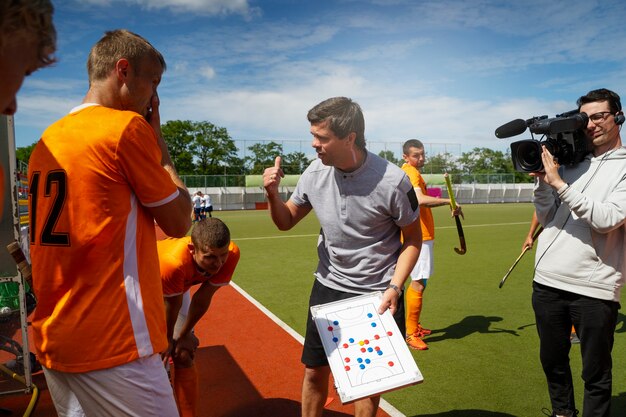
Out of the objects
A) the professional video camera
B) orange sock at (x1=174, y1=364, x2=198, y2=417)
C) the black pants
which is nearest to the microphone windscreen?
the professional video camera

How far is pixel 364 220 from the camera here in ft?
9.18

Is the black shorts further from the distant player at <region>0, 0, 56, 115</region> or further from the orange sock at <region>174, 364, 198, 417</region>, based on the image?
the distant player at <region>0, 0, 56, 115</region>

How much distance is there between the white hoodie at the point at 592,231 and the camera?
2762 mm

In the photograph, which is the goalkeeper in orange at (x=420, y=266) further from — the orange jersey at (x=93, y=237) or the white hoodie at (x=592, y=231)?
the orange jersey at (x=93, y=237)

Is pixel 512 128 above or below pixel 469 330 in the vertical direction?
above

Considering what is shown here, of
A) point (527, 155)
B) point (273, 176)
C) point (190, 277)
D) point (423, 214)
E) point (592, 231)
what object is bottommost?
point (190, 277)

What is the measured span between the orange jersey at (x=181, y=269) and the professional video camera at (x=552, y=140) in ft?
6.90

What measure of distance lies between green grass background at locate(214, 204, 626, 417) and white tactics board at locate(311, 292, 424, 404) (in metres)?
1.48

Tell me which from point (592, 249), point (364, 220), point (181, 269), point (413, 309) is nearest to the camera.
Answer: point (364, 220)

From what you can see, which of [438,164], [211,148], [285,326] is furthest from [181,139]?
[285,326]

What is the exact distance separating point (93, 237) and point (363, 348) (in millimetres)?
1488

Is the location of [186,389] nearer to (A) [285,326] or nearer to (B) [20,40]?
(A) [285,326]

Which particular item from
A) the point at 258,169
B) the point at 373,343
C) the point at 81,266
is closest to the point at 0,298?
the point at 81,266

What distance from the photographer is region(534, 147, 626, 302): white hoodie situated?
9.06 ft
